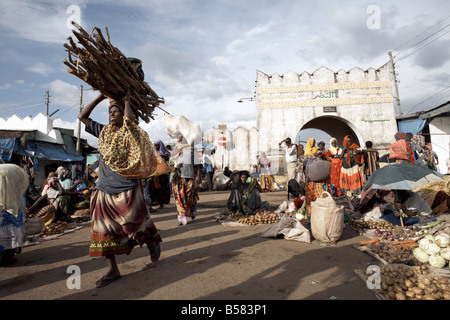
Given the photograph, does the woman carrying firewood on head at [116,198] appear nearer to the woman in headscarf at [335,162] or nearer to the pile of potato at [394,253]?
the pile of potato at [394,253]

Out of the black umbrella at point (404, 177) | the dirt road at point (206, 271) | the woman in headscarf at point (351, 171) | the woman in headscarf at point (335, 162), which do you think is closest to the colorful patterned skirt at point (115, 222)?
the dirt road at point (206, 271)

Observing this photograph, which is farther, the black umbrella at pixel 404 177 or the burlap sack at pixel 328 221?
the black umbrella at pixel 404 177

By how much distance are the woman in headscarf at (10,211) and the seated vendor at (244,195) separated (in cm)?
430

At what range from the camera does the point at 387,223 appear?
16.8 ft

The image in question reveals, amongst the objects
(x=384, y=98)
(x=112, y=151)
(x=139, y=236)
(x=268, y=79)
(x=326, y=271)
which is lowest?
(x=326, y=271)

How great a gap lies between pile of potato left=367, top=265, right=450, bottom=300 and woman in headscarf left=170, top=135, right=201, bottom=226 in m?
4.08

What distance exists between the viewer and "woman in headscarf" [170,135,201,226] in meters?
5.90

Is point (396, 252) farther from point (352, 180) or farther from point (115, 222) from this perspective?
point (352, 180)

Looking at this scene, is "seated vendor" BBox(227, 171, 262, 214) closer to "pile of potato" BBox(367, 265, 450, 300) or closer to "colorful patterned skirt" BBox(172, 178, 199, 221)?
"colorful patterned skirt" BBox(172, 178, 199, 221)

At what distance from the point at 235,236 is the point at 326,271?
6.70ft

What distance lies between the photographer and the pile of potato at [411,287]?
236 cm

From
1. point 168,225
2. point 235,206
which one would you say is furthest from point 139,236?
point 235,206
